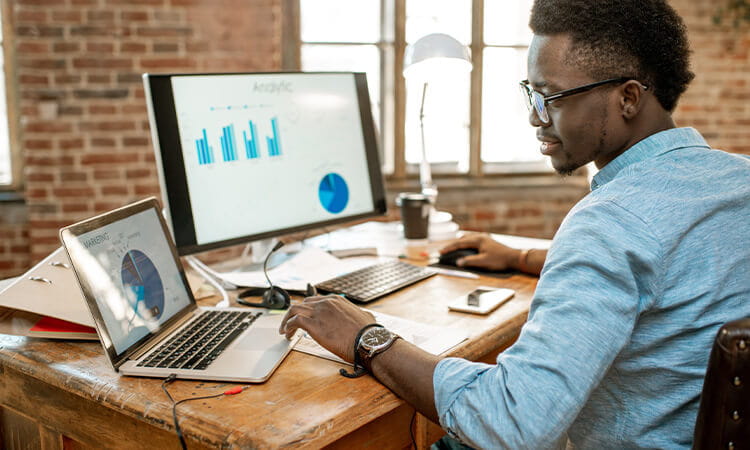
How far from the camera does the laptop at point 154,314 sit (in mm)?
1013

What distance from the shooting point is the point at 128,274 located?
112 cm

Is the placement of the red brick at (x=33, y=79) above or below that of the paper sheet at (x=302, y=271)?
above

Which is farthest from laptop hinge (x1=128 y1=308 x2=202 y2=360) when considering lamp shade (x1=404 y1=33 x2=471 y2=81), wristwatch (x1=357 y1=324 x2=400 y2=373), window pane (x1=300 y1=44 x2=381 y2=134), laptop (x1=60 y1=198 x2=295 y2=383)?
window pane (x1=300 y1=44 x2=381 y2=134)

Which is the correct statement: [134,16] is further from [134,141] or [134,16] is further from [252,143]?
[252,143]

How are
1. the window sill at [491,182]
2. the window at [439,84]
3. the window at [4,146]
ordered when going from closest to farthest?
the window at [4,146] → the window at [439,84] → the window sill at [491,182]

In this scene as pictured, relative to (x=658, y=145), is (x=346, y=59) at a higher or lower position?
higher

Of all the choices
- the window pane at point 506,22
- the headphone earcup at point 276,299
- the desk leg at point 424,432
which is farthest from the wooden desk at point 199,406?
the window pane at point 506,22

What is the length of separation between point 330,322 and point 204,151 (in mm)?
622

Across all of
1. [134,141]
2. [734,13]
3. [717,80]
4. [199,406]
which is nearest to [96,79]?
[134,141]

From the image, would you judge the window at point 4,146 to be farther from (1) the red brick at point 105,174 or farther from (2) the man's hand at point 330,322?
(2) the man's hand at point 330,322

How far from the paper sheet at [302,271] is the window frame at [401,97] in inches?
78.3

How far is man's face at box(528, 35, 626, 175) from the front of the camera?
3.19 ft

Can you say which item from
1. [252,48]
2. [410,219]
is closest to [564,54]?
[410,219]

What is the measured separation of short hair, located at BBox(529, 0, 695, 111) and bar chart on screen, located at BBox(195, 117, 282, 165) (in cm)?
83
